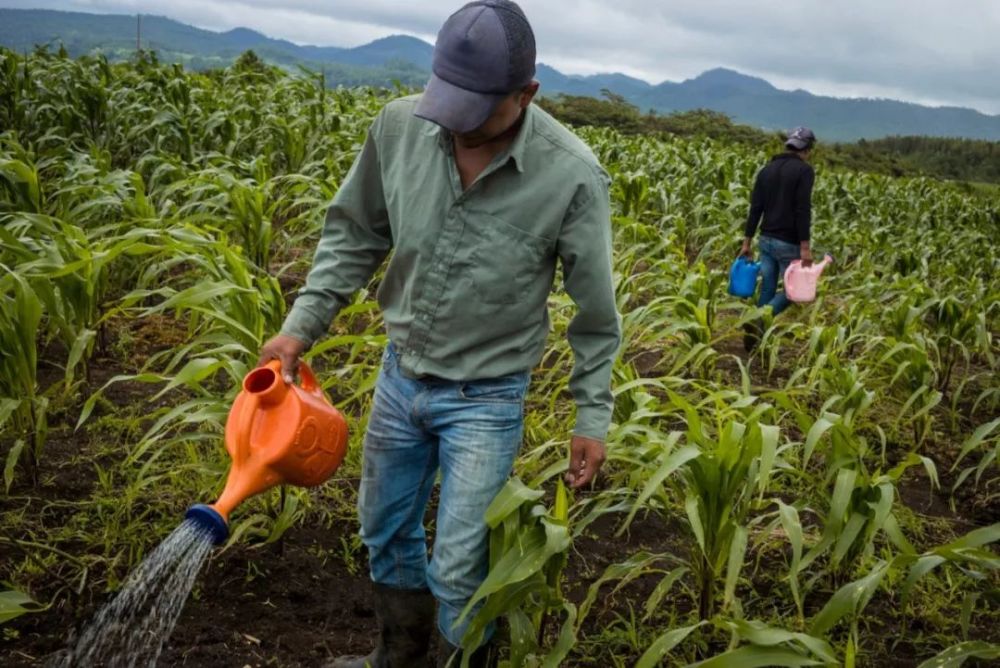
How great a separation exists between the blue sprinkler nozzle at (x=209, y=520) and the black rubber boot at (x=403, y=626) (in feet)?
1.62

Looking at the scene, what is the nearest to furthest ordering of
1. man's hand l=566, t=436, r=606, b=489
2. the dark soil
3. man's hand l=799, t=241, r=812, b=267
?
man's hand l=566, t=436, r=606, b=489 < the dark soil < man's hand l=799, t=241, r=812, b=267

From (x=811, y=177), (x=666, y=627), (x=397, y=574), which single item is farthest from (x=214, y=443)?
(x=811, y=177)

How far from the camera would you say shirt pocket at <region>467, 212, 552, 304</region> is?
1.65 m

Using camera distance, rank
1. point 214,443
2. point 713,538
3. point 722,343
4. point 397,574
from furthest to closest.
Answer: point 722,343, point 214,443, point 713,538, point 397,574

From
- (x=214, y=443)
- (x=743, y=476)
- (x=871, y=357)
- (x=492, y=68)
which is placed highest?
(x=492, y=68)

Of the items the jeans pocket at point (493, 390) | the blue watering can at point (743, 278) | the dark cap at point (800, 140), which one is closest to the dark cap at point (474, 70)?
the jeans pocket at point (493, 390)

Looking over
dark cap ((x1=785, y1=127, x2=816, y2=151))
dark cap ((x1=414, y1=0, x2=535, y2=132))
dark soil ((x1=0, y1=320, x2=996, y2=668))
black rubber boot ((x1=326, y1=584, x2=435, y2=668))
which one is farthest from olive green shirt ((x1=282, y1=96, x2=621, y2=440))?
dark cap ((x1=785, y1=127, x2=816, y2=151))

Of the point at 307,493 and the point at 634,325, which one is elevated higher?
the point at 634,325

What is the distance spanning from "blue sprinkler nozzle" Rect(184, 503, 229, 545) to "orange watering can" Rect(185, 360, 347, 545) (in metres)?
0.07

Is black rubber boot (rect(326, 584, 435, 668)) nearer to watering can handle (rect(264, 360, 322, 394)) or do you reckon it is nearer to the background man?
watering can handle (rect(264, 360, 322, 394))

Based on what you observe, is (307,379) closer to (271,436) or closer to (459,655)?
(271,436)

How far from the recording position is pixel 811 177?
5.07 metres

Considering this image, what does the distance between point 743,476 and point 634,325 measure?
5.05 ft

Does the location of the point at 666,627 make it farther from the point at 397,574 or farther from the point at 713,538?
the point at 397,574
